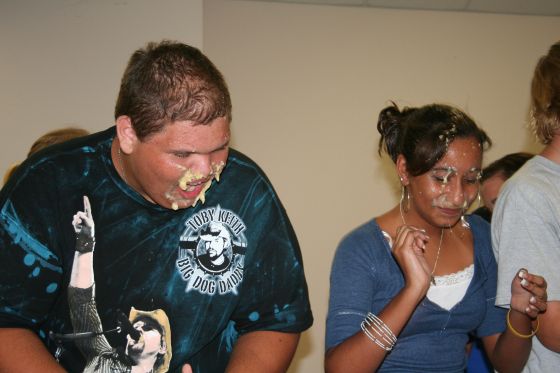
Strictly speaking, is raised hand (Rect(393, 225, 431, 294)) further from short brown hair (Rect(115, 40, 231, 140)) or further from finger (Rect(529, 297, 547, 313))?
short brown hair (Rect(115, 40, 231, 140))

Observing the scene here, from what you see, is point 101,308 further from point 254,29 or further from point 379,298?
point 254,29

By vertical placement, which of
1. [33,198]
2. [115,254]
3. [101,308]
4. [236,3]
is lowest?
[101,308]

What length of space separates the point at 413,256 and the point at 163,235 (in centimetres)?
70

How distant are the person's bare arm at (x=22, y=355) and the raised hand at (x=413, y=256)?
0.92 meters

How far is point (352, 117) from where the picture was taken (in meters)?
3.62

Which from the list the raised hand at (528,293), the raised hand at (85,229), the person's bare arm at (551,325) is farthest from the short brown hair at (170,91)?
the person's bare arm at (551,325)

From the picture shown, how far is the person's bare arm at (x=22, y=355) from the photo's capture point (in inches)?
49.4

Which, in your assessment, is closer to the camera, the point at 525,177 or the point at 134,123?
the point at 134,123

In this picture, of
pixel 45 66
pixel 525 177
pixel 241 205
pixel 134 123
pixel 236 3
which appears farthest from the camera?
pixel 236 3

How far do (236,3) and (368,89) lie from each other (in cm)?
93

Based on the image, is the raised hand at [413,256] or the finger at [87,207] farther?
the raised hand at [413,256]

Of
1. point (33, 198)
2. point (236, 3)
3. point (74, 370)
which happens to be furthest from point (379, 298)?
point (236, 3)

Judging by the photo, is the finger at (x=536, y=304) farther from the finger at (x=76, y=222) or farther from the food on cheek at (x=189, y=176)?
the finger at (x=76, y=222)

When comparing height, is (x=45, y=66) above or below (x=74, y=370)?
above
